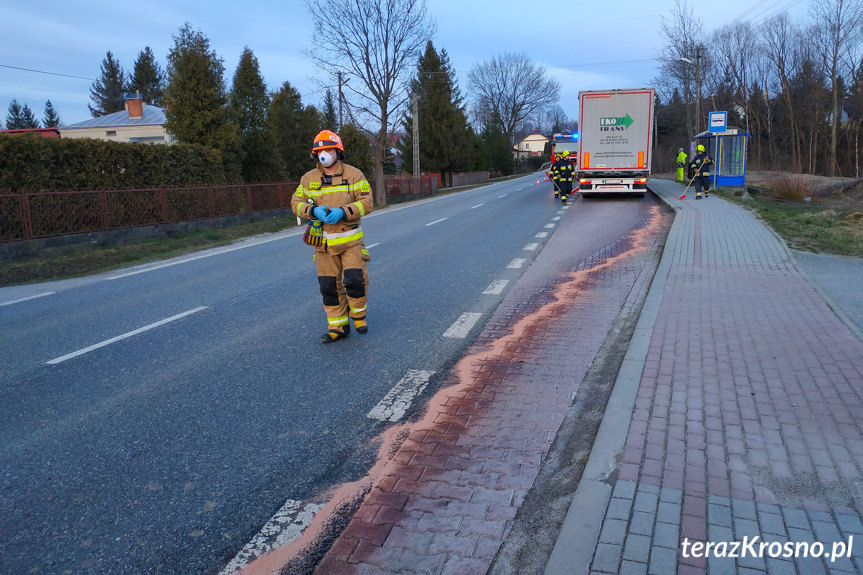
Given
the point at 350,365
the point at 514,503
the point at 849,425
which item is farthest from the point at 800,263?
the point at 514,503

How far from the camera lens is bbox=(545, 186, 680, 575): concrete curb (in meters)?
2.71

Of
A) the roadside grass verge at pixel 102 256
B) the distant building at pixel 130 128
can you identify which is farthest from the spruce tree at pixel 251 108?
the distant building at pixel 130 128

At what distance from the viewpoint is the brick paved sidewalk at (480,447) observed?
286 centimetres

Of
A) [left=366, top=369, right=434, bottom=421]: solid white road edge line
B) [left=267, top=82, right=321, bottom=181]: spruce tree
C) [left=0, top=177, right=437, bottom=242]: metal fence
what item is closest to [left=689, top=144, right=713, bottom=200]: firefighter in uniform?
[left=0, top=177, right=437, bottom=242]: metal fence

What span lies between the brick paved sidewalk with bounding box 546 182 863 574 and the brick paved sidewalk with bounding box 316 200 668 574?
1.42ft

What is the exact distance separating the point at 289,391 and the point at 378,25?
33.3m

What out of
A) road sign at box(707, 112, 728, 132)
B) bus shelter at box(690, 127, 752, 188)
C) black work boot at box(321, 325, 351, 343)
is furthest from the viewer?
bus shelter at box(690, 127, 752, 188)

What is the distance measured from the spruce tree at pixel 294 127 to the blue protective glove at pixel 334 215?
25.2 metres

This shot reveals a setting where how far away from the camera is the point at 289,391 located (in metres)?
4.82

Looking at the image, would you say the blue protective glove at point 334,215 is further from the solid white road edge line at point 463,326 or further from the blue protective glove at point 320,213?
the solid white road edge line at point 463,326

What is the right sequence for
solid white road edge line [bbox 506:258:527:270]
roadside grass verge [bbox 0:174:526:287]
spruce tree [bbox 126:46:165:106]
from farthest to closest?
1. spruce tree [bbox 126:46:165:106]
2. roadside grass verge [bbox 0:174:526:287]
3. solid white road edge line [bbox 506:258:527:270]

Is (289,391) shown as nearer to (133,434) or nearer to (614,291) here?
(133,434)

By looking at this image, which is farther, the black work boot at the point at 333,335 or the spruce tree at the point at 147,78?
the spruce tree at the point at 147,78

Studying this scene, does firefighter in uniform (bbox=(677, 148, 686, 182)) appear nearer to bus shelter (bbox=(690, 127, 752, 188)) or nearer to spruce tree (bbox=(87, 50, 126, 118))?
bus shelter (bbox=(690, 127, 752, 188))
